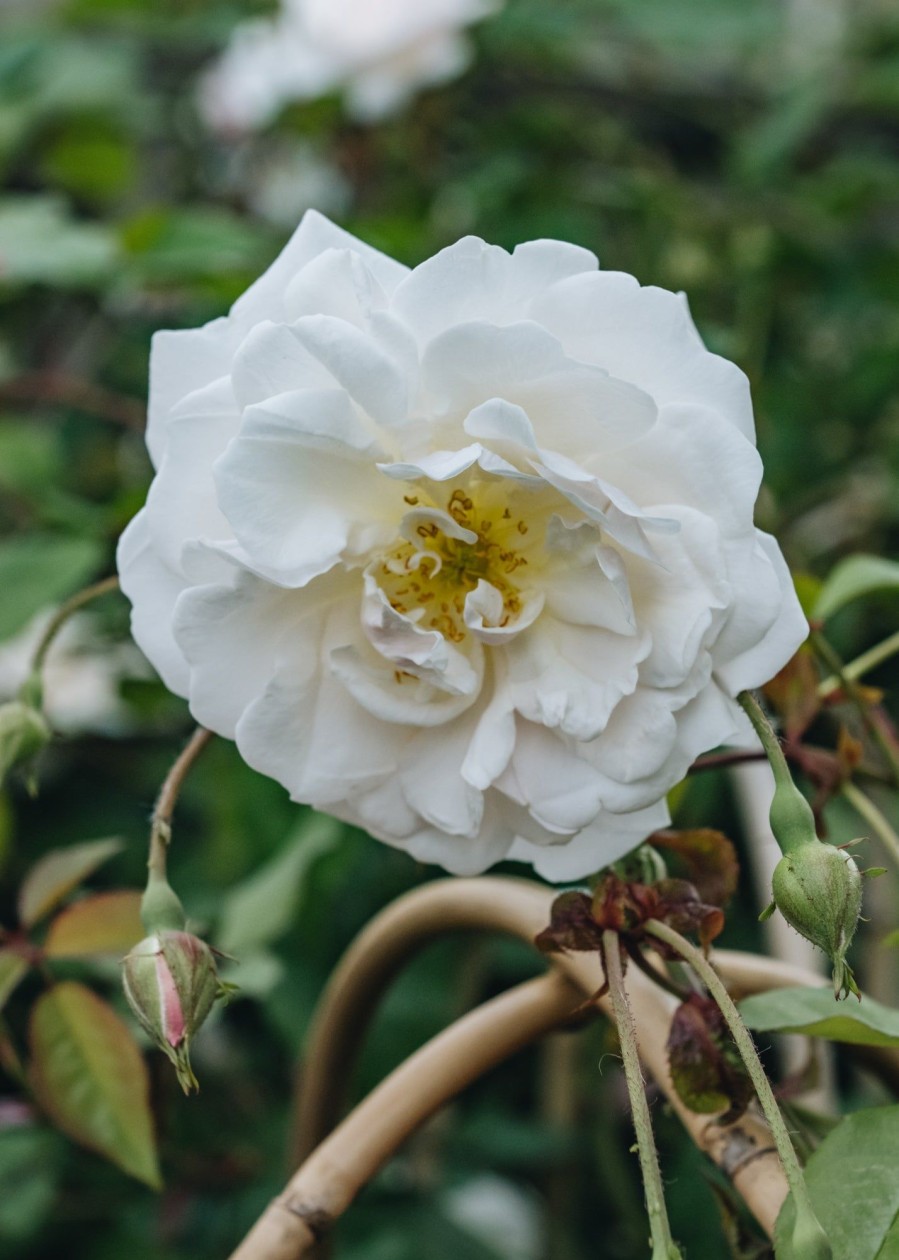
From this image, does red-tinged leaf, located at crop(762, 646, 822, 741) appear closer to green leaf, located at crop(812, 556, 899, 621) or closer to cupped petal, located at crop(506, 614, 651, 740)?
green leaf, located at crop(812, 556, 899, 621)

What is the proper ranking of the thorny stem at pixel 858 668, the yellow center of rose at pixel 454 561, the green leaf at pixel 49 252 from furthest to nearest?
1. the green leaf at pixel 49 252
2. the thorny stem at pixel 858 668
3. the yellow center of rose at pixel 454 561

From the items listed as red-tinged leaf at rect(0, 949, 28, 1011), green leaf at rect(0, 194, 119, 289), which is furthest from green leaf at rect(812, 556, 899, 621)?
green leaf at rect(0, 194, 119, 289)

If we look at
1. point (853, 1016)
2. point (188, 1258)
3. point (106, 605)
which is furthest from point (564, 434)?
point (188, 1258)

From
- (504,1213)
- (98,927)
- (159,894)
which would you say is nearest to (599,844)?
(159,894)

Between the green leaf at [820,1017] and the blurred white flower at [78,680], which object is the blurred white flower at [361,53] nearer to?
the blurred white flower at [78,680]

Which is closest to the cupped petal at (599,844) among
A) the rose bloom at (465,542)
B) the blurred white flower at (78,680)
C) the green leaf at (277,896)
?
the rose bloom at (465,542)

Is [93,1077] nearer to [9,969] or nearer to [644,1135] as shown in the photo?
[9,969]
